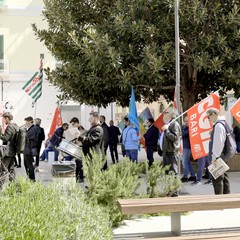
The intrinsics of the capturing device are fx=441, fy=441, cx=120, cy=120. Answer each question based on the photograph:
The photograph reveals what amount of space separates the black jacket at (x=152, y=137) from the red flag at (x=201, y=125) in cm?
465

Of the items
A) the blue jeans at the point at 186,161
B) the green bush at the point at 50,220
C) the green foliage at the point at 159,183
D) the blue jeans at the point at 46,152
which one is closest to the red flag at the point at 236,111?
the green foliage at the point at 159,183

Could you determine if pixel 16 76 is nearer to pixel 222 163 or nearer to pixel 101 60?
pixel 101 60

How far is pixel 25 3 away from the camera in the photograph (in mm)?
26203

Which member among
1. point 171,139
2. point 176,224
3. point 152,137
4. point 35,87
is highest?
point 35,87

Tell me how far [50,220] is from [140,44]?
1069 centimetres

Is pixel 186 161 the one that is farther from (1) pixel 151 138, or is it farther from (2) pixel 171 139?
(2) pixel 171 139

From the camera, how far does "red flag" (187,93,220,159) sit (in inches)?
339

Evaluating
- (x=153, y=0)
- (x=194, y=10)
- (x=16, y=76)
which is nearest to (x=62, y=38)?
(x=153, y=0)

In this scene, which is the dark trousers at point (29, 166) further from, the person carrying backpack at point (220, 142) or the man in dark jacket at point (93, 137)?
the person carrying backpack at point (220, 142)

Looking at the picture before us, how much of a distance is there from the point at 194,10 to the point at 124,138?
14.1 feet

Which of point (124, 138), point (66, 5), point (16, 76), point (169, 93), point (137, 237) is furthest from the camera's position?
point (16, 76)

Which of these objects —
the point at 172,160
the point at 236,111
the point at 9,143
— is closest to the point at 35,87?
the point at 9,143

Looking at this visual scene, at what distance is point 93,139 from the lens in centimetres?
946

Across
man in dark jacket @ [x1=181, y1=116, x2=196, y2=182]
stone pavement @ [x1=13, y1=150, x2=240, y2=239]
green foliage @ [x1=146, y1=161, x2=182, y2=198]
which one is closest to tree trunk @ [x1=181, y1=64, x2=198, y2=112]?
man in dark jacket @ [x1=181, y1=116, x2=196, y2=182]
